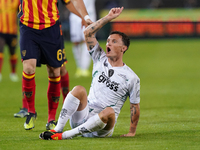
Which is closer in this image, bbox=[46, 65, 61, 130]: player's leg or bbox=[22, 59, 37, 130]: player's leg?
bbox=[22, 59, 37, 130]: player's leg

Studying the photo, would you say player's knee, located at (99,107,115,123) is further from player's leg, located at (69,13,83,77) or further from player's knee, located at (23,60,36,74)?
player's leg, located at (69,13,83,77)

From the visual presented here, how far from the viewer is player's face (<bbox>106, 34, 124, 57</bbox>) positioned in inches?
Answer: 202

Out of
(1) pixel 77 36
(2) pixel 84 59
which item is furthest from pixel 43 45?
(1) pixel 77 36

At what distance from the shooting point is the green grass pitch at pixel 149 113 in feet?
15.2

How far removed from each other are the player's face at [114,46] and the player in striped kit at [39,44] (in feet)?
1.68

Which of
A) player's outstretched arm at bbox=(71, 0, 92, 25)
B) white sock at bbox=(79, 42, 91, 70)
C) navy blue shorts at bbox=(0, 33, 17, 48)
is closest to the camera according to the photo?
player's outstretched arm at bbox=(71, 0, 92, 25)

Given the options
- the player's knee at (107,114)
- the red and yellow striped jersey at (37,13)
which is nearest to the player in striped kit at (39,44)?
the red and yellow striped jersey at (37,13)

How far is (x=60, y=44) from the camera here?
233 inches

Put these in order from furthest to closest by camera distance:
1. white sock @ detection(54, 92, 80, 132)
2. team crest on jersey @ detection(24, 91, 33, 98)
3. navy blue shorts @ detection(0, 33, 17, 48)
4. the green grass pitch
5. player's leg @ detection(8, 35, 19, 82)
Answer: player's leg @ detection(8, 35, 19, 82)
navy blue shorts @ detection(0, 33, 17, 48)
team crest on jersey @ detection(24, 91, 33, 98)
white sock @ detection(54, 92, 80, 132)
the green grass pitch

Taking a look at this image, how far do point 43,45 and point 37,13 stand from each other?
0.44m

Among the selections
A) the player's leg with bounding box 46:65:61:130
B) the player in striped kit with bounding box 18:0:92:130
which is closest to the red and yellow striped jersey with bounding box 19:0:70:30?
the player in striped kit with bounding box 18:0:92:130

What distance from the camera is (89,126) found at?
470 centimetres

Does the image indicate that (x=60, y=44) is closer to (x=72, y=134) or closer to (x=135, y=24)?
(x=72, y=134)

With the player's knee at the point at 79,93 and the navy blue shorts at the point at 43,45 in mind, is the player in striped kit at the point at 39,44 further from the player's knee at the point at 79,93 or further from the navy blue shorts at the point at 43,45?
the player's knee at the point at 79,93
